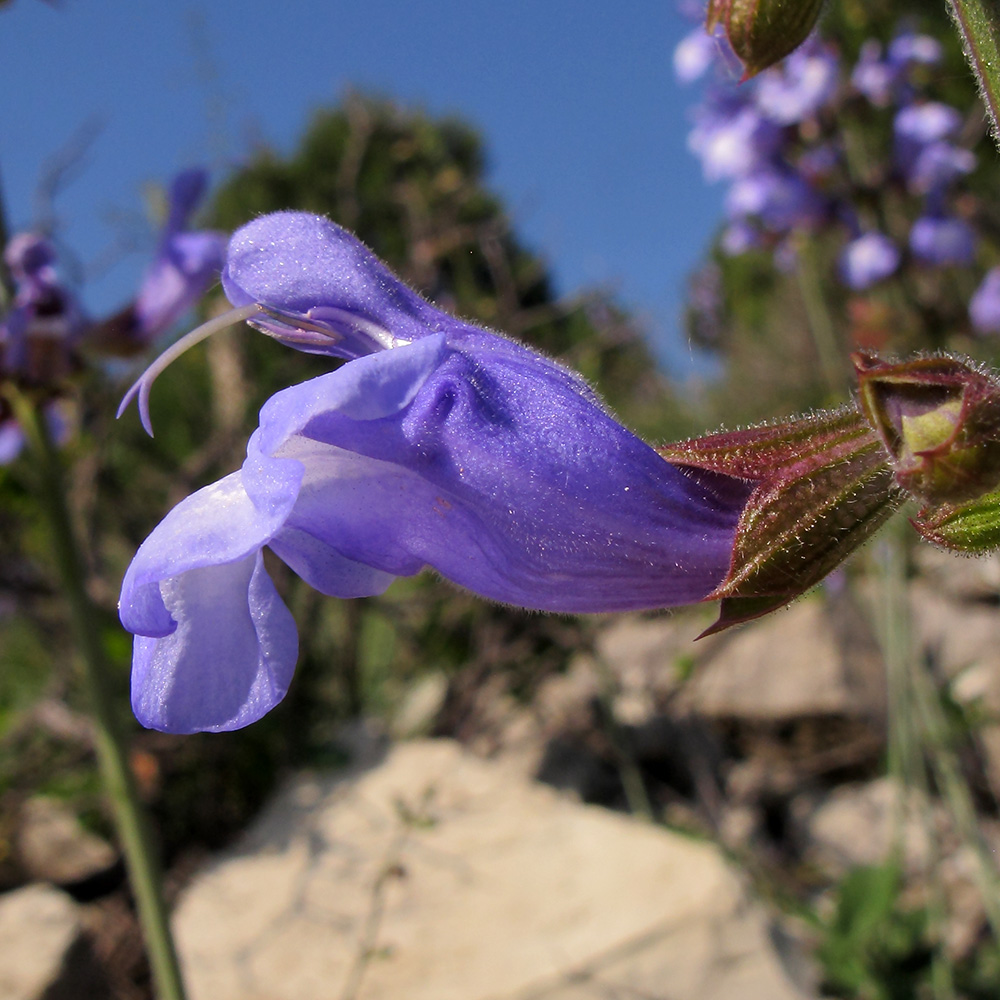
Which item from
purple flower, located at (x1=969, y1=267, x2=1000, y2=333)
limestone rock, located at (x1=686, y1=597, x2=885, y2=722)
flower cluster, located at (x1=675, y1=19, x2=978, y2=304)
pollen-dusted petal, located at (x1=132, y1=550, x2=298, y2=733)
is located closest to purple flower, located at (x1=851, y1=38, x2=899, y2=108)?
flower cluster, located at (x1=675, y1=19, x2=978, y2=304)

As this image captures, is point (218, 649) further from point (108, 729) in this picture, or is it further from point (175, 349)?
point (108, 729)

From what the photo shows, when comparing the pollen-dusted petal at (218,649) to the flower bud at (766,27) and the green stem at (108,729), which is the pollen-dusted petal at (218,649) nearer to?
the flower bud at (766,27)

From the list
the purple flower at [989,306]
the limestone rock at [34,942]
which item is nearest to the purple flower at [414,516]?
the limestone rock at [34,942]

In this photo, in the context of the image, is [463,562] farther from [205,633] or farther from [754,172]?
[754,172]

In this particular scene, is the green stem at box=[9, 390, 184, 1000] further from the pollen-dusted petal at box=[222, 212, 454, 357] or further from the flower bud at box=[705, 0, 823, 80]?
the flower bud at box=[705, 0, 823, 80]

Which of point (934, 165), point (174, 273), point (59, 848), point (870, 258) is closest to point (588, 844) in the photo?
point (174, 273)
